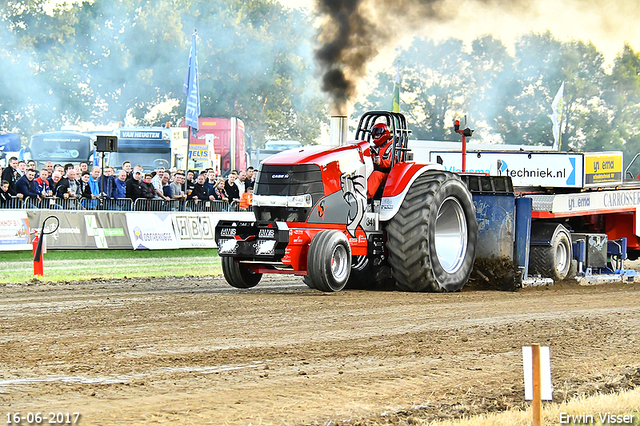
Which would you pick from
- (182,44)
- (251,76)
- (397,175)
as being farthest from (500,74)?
(397,175)

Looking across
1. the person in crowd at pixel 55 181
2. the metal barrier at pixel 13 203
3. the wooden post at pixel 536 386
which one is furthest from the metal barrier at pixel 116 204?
the wooden post at pixel 536 386

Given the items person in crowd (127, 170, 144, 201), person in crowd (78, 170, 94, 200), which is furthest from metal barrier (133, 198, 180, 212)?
person in crowd (78, 170, 94, 200)

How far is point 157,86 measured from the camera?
51.7 meters

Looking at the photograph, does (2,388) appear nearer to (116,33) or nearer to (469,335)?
(469,335)

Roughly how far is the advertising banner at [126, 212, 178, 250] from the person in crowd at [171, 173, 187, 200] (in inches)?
44.8

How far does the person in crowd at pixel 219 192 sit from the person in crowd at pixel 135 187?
6.75 ft

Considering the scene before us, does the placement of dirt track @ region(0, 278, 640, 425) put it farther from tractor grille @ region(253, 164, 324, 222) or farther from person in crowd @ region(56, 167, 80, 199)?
person in crowd @ region(56, 167, 80, 199)

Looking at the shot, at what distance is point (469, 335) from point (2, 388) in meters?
4.15

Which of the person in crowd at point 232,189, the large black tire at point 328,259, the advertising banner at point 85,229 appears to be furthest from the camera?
the person in crowd at point 232,189

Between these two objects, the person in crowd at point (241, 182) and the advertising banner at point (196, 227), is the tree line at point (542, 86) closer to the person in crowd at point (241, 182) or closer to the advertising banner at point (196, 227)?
the person in crowd at point (241, 182)

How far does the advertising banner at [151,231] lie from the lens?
17562mm

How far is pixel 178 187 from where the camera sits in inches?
776

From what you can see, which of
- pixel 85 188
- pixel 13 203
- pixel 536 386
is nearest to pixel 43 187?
pixel 85 188

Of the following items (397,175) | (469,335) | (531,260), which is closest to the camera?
(469,335)
